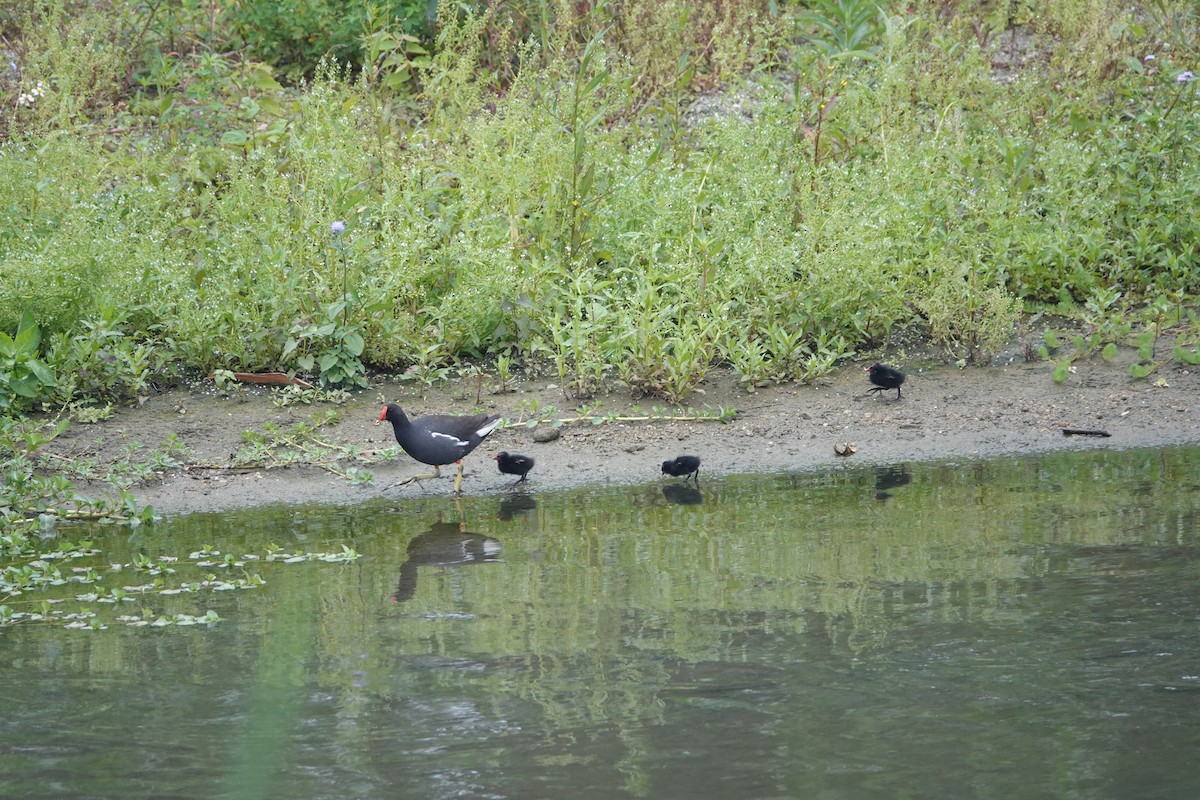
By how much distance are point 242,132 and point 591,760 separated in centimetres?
805

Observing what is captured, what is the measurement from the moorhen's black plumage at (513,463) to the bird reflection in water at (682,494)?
79 cm

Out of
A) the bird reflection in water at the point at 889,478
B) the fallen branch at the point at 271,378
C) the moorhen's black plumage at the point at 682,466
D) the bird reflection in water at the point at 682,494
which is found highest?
the fallen branch at the point at 271,378

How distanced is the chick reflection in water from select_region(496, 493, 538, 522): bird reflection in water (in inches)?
11.8

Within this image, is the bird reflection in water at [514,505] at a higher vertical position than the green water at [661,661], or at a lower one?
higher

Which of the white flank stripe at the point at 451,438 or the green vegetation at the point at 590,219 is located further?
the green vegetation at the point at 590,219

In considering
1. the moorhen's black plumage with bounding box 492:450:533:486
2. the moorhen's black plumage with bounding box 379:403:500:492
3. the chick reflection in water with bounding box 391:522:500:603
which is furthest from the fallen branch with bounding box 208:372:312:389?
the chick reflection in water with bounding box 391:522:500:603

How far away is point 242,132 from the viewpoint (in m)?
11.0

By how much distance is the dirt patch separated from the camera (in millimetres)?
8031

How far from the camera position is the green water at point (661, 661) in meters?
4.12

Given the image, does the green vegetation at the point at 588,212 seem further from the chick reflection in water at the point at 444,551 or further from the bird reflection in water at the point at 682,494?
the chick reflection in water at the point at 444,551

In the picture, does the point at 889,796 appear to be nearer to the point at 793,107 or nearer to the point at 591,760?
the point at 591,760

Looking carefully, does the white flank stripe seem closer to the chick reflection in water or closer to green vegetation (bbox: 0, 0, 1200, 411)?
the chick reflection in water

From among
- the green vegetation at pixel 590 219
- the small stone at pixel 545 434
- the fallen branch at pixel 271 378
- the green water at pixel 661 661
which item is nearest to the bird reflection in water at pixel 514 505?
the green water at pixel 661 661

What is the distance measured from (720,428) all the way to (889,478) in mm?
1233
